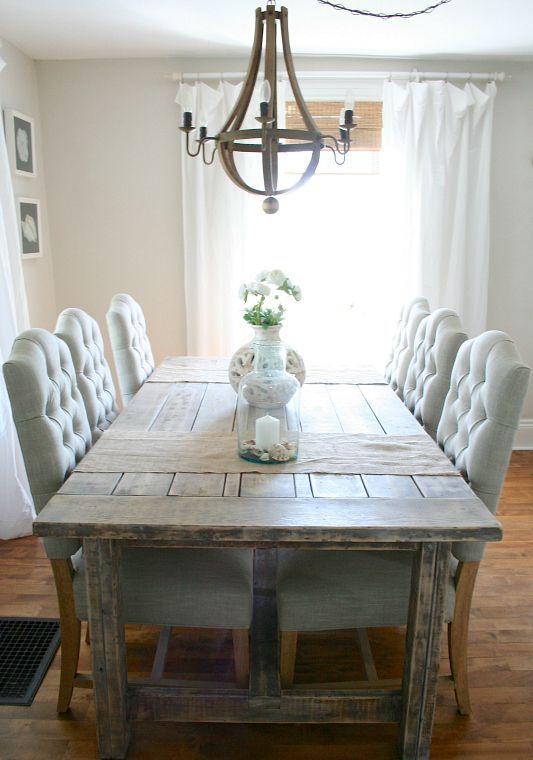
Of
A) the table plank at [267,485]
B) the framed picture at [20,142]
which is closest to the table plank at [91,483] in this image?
the table plank at [267,485]

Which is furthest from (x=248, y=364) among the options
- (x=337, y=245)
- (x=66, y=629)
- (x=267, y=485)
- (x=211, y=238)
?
(x=337, y=245)

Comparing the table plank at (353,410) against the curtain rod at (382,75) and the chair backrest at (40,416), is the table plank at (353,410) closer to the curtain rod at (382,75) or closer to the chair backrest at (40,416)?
the chair backrest at (40,416)

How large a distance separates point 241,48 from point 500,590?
115 inches

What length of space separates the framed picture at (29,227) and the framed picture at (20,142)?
152 mm

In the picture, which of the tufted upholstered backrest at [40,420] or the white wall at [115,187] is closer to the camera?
the tufted upholstered backrest at [40,420]

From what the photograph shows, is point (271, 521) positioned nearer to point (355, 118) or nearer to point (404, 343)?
point (404, 343)

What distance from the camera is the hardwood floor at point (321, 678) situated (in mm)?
1684

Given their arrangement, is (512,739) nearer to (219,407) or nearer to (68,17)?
(219,407)

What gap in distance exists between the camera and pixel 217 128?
11.2 ft

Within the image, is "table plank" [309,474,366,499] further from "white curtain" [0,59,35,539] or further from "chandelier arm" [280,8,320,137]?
"white curtain" [0,59,35,539]

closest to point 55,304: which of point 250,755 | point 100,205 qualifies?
point 100,205

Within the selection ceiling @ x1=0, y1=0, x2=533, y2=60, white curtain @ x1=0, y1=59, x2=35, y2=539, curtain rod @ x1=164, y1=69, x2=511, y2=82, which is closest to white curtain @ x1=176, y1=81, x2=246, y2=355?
A: curtain rod @ x1=164, y1=69, x2=511, y2=82

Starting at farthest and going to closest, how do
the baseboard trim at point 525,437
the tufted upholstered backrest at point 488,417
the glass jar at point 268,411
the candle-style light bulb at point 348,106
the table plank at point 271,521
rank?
the baseboard trim at point 525,437
the candle-style light bulb at point 348,106
the glass jar at point 268,411
the tufted upholstered backrest at point 488,417
the table plank at point 271,521

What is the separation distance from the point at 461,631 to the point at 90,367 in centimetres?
154
